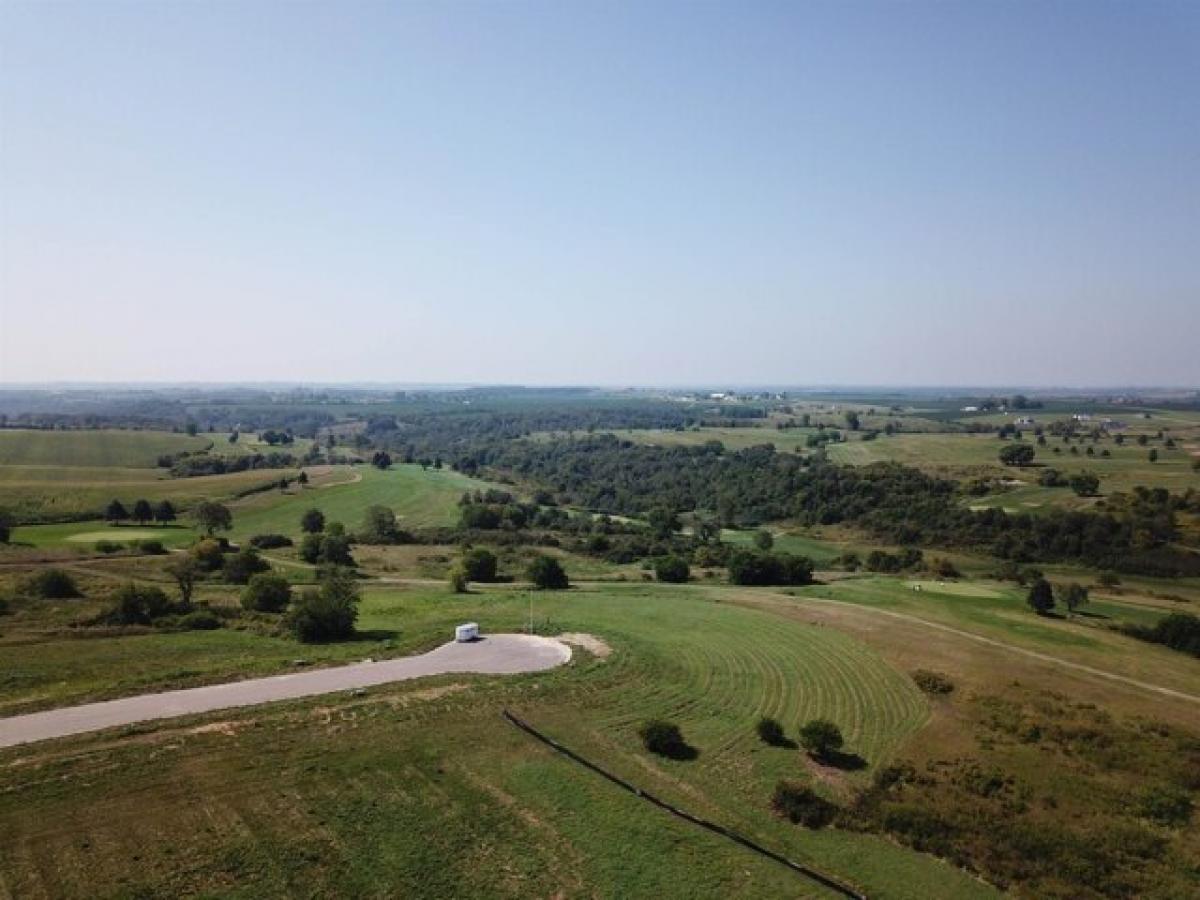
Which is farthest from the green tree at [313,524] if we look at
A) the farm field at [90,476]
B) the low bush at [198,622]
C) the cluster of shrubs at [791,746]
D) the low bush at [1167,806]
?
the low bush at [1167,806]

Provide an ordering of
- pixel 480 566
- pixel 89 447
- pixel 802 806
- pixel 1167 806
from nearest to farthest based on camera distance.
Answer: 1. pixel 802 806
2. pixel 1167 806
3. pixel 480 566
4. pixel 89 447

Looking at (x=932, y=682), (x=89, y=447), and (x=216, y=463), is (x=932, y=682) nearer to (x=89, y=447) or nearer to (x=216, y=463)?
(x=216, y=463)

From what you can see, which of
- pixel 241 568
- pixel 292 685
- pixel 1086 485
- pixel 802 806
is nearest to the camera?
pixel 802 806

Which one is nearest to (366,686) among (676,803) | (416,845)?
(416,845)

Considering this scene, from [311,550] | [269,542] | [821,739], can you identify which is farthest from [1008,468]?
[269,542]

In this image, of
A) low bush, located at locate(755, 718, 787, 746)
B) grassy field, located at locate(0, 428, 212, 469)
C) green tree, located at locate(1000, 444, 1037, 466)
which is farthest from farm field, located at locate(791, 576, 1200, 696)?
grassy field, located at locate(0, 428, 212, 469)

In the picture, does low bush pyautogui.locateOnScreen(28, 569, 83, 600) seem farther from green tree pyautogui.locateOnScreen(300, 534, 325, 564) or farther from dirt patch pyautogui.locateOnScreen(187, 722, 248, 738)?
dirt patch pyautogui.locateOnScreen(187, 722, 248, 738)

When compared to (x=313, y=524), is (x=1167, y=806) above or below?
above
